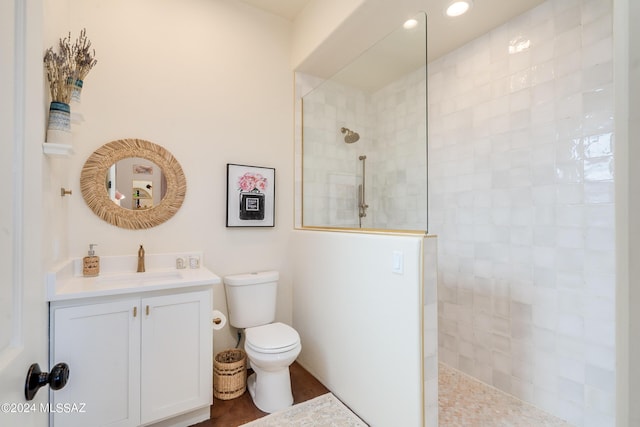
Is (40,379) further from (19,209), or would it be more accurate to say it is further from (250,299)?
(250,299)

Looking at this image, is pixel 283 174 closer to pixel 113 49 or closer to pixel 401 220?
pixel 401 220

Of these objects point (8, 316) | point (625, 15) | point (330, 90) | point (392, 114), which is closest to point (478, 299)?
point (392, 114)

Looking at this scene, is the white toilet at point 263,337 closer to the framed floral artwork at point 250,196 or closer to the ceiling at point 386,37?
the framed floral artwork at point 250,196

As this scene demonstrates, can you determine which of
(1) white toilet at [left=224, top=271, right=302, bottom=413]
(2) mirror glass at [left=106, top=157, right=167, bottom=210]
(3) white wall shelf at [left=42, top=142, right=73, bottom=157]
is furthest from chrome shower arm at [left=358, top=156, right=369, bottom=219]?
(3) white wall shelf at [left=42, top=142, right=73, bottom=157]

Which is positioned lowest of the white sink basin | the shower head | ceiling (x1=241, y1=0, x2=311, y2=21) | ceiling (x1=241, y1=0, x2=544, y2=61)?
the white sink basin

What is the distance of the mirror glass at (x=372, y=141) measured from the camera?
1.86 metres

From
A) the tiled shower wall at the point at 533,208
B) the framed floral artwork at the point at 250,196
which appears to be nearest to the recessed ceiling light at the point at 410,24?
the tiled shower wall at the point at 533,208

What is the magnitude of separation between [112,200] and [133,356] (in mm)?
1014

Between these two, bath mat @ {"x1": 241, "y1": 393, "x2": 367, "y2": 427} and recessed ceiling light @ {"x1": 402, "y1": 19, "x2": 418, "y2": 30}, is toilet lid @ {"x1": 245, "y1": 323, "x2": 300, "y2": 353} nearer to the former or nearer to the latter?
bath mat @ {"x1": 241, "y1": 393, "x2": 367, "y2": 427}

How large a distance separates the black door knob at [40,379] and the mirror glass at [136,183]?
162 cm

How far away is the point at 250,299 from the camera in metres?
2.30

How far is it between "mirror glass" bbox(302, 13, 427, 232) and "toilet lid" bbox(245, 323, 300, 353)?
85 cm

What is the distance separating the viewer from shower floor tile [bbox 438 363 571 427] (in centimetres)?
182

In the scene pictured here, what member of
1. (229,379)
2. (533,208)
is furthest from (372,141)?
(229,379)
